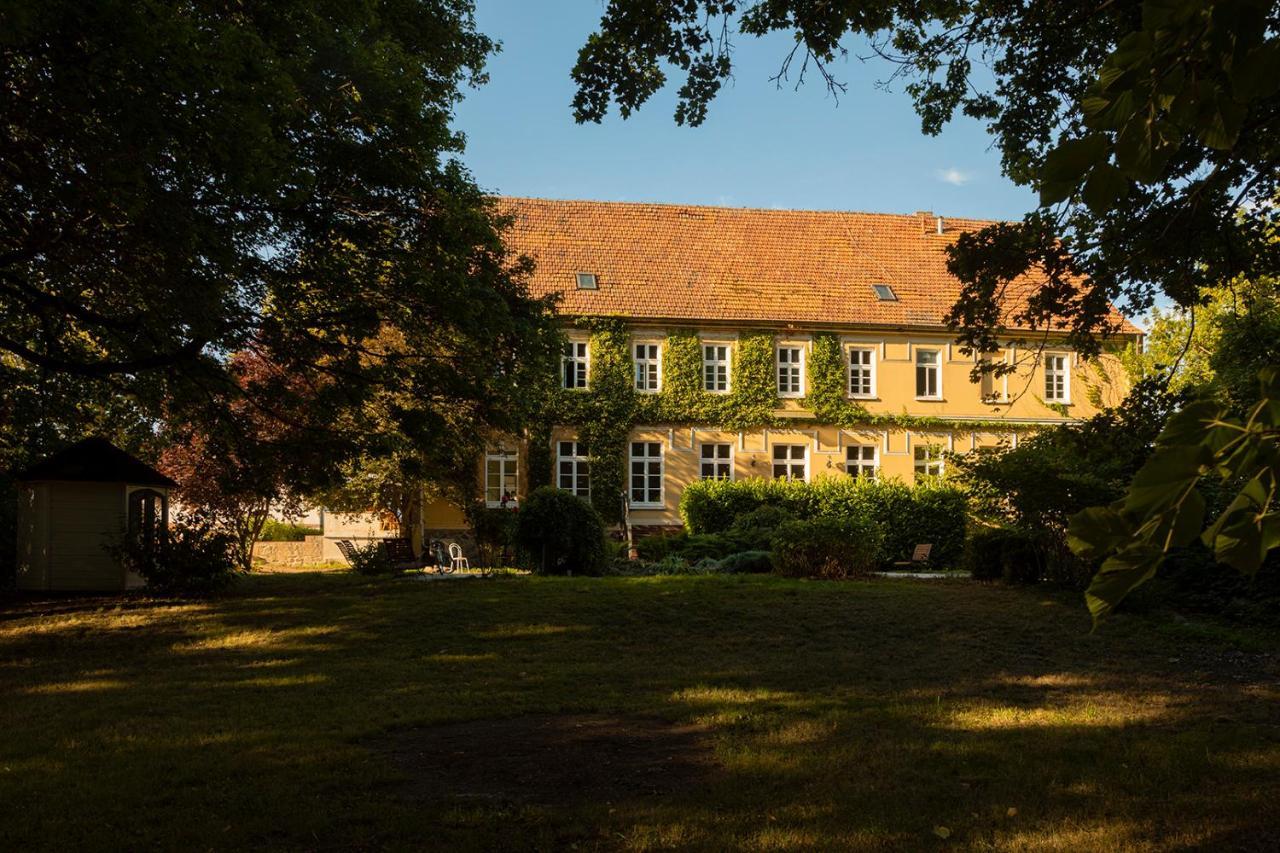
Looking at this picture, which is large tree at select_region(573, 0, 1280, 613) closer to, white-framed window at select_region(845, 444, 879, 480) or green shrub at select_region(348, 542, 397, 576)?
green shrub at select_region(348, 542, 397, 576)

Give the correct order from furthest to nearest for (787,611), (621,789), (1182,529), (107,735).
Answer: (787,611)
(107,735)
(621,789)
(1182,529)

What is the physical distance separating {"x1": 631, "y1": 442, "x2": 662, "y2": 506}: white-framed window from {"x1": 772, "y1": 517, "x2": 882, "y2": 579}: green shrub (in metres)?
13.6

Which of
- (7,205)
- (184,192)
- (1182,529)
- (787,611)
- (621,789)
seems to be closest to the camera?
(1182,529)

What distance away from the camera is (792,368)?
3509 cm

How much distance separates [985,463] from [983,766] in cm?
1065

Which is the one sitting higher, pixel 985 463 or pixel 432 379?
pixel 432 379

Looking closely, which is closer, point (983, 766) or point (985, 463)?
point (983, 766)

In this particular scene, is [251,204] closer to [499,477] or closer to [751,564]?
[751,564]

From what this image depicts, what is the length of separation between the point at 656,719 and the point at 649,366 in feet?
86.9

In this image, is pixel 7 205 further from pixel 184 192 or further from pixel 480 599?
pixel 480 599

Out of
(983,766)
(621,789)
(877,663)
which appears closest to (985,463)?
(877,663)

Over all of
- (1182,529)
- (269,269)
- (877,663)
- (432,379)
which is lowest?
(877,663)

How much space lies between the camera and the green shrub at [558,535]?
768 inches

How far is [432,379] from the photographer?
49.0ft
